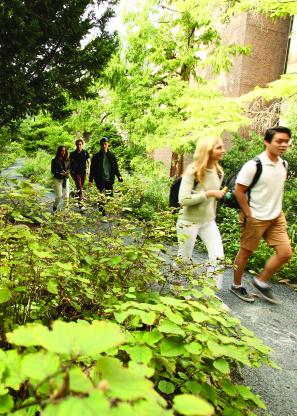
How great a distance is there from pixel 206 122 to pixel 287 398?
642cm

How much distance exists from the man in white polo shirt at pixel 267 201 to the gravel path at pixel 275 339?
11.2 inches

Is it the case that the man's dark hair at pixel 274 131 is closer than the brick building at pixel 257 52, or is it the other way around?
the man's dark hair at pixel 274 131

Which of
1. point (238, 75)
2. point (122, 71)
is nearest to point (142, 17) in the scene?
point (122, 71)

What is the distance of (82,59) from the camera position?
7.91 m

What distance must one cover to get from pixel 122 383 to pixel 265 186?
383cm

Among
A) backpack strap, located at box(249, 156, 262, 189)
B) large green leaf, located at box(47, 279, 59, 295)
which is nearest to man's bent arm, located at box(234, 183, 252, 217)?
backpack strap, located at box(249, 156, 262, 189)

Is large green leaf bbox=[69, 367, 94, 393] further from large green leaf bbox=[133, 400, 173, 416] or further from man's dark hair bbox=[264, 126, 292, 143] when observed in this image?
man's dark hair bbox=[264, 126, 292, 143]

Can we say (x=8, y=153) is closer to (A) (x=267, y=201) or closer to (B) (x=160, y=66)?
(B) (x=160, y=66)

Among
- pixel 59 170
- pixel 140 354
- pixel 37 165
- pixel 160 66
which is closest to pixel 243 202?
pixel 140 354

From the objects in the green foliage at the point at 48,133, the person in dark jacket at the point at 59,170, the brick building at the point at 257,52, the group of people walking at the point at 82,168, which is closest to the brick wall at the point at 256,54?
the brick building at the point at 257,52

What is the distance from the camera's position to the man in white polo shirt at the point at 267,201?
4.07 m

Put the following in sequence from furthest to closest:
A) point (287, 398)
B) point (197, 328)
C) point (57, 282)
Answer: point (287, 398), point (57, 282), point (197, 328)

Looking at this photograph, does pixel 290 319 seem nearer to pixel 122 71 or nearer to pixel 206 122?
pixel 206 122

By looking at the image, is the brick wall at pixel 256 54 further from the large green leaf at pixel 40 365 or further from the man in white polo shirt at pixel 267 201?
the large green leaf at pixel 40 365
